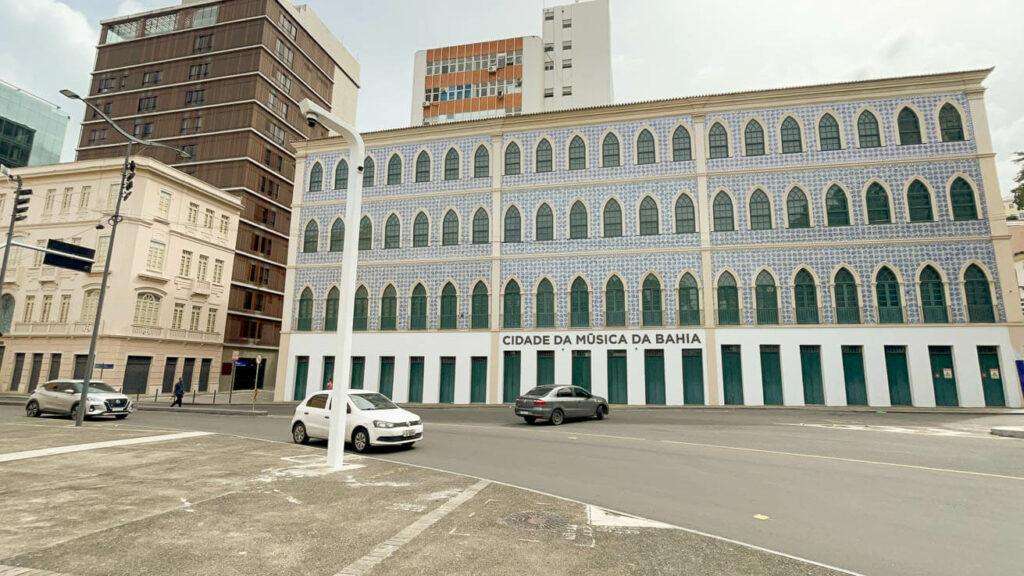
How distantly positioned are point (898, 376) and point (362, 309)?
29.2m

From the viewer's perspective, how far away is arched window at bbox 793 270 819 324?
25328mm

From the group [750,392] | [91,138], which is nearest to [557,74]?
[750,392]

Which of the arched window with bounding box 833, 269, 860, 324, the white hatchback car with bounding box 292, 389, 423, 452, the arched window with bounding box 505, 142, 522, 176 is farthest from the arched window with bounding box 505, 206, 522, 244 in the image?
the white hatchback car with bounding box 292, 389, 423, 452

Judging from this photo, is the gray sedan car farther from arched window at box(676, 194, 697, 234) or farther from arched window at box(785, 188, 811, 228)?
arched window at box(785, 188, 811, 228)

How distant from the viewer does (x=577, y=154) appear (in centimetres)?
2966

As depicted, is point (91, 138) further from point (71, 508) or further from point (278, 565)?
point (278, 565)

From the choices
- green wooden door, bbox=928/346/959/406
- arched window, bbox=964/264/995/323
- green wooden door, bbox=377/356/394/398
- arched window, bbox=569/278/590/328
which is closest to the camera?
green wooden door, bbox=928/346/959/406

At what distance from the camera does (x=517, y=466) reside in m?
10.2

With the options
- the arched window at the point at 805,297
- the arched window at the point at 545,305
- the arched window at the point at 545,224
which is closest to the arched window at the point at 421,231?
the arched window at the point at 545,224

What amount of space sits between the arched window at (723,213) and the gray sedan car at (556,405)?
1307cm

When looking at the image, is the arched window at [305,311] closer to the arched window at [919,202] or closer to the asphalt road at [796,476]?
the asphalt road at [796,476]

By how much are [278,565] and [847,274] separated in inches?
1124

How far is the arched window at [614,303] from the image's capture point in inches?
1070

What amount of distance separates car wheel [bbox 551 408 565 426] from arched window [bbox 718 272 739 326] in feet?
39.5
